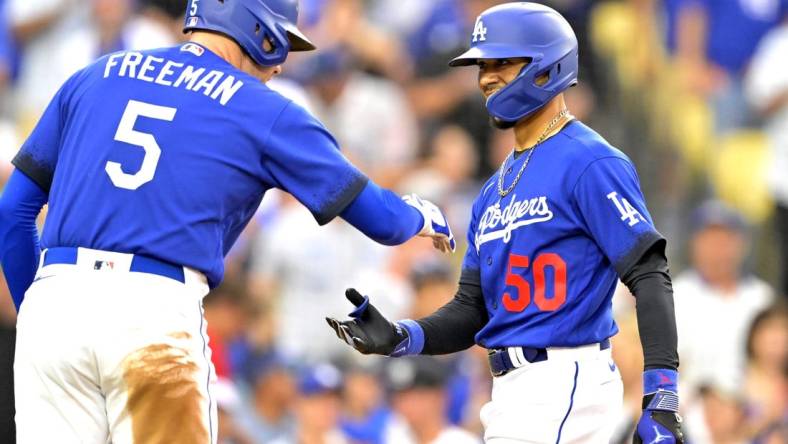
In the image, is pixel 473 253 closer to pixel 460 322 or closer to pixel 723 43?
pixel 460 322

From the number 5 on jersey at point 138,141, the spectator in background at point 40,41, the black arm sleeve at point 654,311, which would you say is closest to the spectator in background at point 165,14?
the spectator in background at point 40,41

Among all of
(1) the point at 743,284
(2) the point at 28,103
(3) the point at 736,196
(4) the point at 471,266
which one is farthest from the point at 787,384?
(2) the point at 28,103

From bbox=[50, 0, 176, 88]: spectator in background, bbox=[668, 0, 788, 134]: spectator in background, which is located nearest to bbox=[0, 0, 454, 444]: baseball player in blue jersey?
bbox=[50, 0, 176, 88]: spectator in background

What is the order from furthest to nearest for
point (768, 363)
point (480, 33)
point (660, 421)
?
point (768, 363) < point (480, 33) < point (660, 421)

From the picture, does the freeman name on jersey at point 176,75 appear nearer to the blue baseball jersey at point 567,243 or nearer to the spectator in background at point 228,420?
the blue baseball jersey at point 567,243

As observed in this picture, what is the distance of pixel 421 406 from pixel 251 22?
13.8ft

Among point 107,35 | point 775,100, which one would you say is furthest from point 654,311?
point 775,100

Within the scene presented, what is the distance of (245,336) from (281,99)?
191 inches

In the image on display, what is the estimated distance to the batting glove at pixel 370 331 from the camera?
455 cm

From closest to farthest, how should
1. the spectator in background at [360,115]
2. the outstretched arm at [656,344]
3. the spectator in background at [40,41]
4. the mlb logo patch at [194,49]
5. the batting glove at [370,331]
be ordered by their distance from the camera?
the outstretched arm at [656,344], the mlb logo patch at [194,49], the batting glove at [370,331], the spectator in background at [40,41], the spectator in background at [360,115]

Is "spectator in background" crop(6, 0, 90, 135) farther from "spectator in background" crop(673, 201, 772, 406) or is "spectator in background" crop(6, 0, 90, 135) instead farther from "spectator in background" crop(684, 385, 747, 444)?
"spectator in background" crop(684, 385, 747, 444)

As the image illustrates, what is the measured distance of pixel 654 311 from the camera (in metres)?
4.19

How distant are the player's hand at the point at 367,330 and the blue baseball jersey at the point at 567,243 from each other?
1.17 ft

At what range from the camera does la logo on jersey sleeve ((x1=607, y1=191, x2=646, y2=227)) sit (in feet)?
14.0
